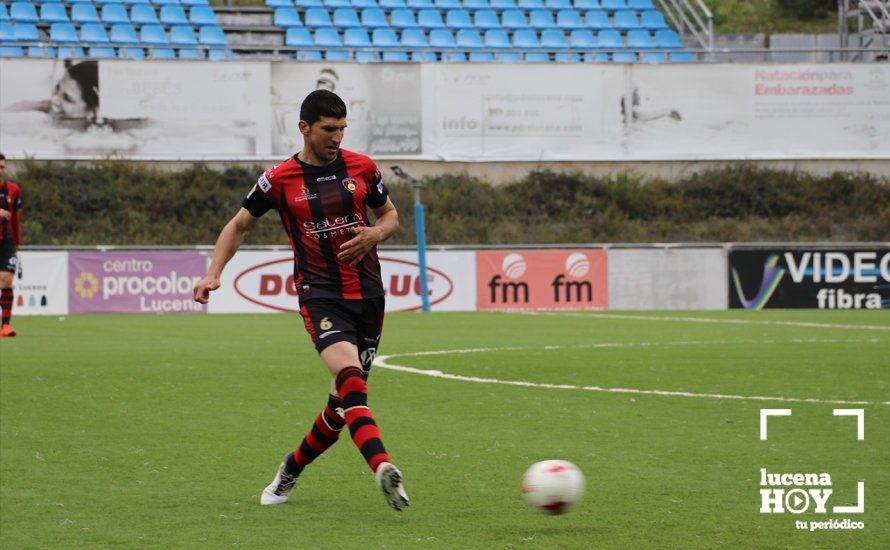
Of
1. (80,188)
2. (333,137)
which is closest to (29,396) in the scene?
(333,137)

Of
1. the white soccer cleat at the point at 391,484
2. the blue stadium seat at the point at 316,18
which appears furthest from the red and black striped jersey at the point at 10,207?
the blue stadium seat at the point at 316,18

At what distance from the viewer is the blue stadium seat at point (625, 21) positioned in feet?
133

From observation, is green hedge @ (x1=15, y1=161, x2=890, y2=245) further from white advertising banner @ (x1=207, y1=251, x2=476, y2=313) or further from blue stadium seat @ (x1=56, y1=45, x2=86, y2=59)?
white advertising banner @ (x1=207, y1=251, x2=476, y2=313)

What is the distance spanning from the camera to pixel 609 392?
39.1ft

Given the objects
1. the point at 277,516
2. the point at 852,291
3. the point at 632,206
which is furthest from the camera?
the point at 632,206

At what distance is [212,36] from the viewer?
124 ft

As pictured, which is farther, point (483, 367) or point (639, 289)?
point (639, 289)

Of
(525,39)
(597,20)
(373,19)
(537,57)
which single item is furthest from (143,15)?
(597,20)

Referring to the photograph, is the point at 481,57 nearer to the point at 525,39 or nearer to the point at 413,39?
the point at 525,39

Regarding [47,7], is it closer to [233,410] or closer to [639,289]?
[639,289]

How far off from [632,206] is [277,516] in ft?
104

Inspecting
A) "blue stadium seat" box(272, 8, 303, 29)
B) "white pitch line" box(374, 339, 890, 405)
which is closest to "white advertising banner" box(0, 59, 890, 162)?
"blue stadium seat" box(272, 8, 303, 29)

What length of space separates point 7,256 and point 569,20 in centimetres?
2511

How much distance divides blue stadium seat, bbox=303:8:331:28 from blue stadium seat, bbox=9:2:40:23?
25.7 feet
